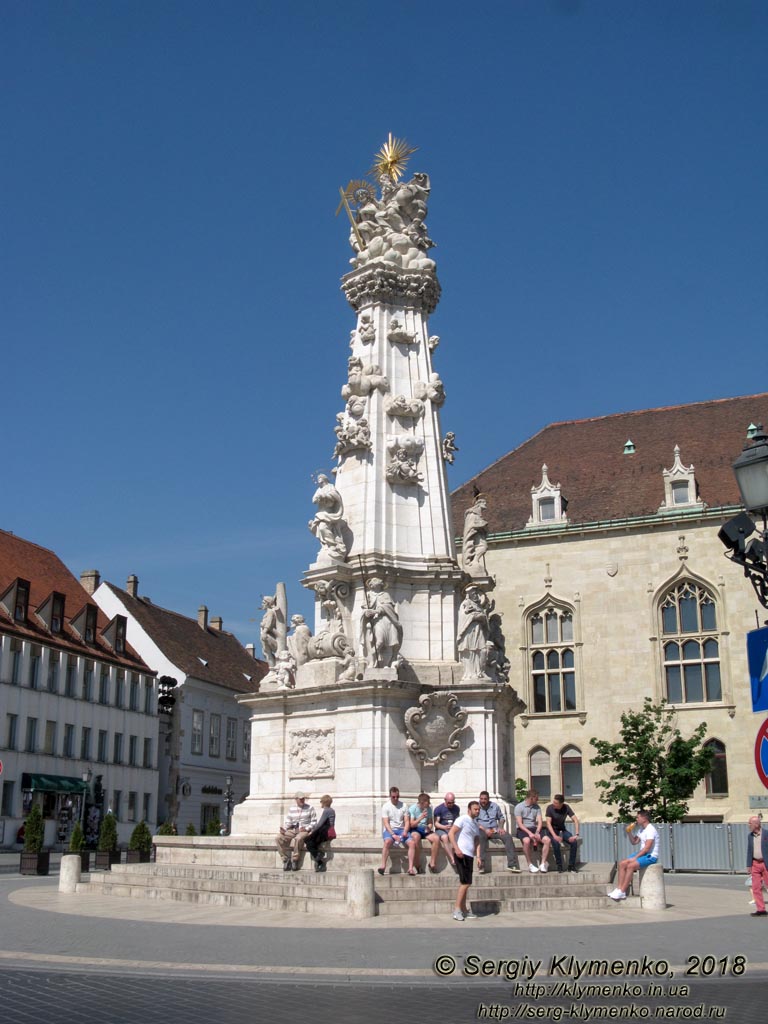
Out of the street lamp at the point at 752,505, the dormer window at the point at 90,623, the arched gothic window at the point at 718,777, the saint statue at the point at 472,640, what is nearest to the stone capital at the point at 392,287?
the saint statue at the point at 472,640

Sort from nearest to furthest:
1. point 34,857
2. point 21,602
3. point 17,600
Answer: point 34,857 < point 17,600 < point 21,602

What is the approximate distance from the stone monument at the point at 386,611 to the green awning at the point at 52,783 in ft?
92.0

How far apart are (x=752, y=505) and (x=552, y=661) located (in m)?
37.8

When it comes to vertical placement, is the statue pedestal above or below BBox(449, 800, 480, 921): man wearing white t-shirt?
above

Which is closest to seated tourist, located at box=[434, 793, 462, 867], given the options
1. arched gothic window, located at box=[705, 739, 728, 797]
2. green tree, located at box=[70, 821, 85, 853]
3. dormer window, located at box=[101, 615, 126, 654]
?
green tree, located at box=[70, 821, 85, 853]

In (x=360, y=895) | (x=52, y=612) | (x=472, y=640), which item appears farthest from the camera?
(x=52, y=612)

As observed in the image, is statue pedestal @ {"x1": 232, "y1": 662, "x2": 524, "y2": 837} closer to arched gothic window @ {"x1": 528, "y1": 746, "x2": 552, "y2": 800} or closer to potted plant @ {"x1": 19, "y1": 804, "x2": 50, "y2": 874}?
potted plant @ {"x1": 19, "y1": 804, "x2": 50, "y2": 874}

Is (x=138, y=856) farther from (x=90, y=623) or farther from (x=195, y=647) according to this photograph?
(x=195, y=647)

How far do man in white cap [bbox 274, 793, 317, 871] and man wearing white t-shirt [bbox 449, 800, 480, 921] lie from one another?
2.92m

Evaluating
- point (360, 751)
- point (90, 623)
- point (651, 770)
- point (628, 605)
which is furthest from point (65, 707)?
point (360, 751)

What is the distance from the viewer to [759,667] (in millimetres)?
7559

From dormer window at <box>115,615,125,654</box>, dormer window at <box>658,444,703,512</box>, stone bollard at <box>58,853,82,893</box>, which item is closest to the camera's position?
stone bollard at <box>58,853,82,893</box>

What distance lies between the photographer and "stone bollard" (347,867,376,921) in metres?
14.5

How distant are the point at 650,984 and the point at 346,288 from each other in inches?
644
